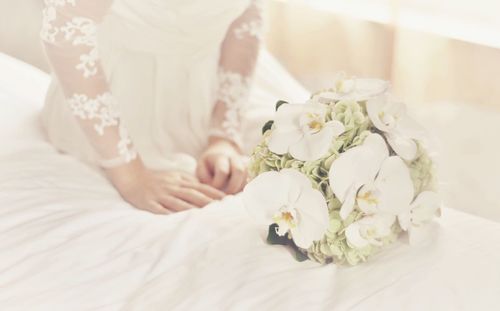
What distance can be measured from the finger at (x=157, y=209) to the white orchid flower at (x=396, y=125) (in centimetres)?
40

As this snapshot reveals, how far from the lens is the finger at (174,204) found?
1388 mm

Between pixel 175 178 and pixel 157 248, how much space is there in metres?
0.28

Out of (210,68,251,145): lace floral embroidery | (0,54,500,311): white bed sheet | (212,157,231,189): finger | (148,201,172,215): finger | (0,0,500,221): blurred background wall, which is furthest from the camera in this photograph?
(0,0,500,221): blurred background wall

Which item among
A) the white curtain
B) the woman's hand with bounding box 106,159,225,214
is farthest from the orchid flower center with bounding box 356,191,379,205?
the white curtain

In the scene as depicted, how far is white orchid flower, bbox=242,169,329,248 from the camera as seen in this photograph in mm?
1101

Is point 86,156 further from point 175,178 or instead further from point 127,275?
point 127,275

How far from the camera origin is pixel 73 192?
4.53ft

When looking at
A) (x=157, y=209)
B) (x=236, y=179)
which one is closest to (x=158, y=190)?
(x=157, y=209)

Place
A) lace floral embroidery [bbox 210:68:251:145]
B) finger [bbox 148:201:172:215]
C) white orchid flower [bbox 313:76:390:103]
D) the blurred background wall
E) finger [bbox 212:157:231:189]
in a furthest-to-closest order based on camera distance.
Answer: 1. the blurred background wall
2. lace floral embroidery [bbox 210:68:251:145]
3. finger [bbox 212:157:231:189]
4. finger [bbox 148:201:172:215]
5. white orchid flower [bbox 313:76:390:103]

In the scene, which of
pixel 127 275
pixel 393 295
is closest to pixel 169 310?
pixel 127 275

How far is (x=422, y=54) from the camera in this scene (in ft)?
7.38

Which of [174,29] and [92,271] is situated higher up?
[174,29]

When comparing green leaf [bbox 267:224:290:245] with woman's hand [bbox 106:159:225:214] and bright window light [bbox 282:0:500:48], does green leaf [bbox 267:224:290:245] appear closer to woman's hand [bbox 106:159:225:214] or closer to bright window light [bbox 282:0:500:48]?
woman's hand [bbox 106:159:225:214]

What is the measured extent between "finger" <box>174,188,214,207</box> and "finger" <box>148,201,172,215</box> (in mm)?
38
